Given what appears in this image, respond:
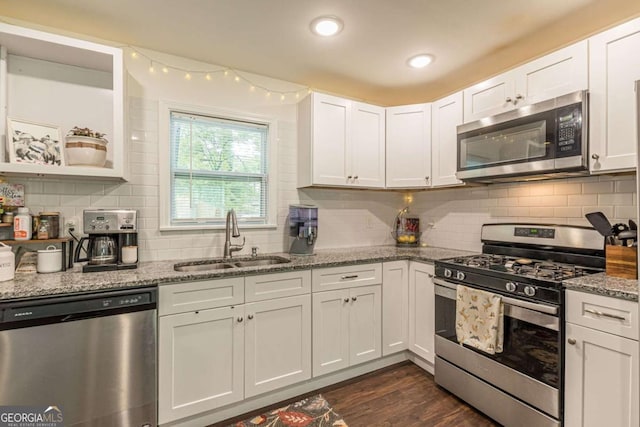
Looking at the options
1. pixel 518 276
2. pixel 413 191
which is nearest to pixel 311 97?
pixel 413 191

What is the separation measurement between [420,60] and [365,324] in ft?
7.22

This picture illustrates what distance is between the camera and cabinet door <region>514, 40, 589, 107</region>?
1809mm

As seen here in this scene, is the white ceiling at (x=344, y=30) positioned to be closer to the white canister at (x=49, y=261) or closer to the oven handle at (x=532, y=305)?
the white canister at (x=49, y=261)

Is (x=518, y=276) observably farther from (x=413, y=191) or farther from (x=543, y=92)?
(x=413, y=191)

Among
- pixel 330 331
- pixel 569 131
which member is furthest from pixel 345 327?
pixel 569 131

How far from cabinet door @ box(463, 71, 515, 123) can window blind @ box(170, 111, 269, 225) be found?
174 centimetres

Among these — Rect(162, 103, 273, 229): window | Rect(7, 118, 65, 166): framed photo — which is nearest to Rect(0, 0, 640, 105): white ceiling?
Rect(162, 103, 273, 229): window

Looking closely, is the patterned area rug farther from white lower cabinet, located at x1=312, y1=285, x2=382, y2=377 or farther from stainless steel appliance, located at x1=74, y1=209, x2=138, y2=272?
stainless steel appliance, located at x1=74, y1=209, x2=138, y2=272

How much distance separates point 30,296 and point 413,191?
3.24 metres

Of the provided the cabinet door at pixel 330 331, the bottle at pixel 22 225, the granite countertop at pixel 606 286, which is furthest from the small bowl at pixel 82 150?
the granite countertop at pixel 606 286

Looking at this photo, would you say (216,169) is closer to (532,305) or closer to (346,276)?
(346,276)

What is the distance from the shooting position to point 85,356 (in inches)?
61.1

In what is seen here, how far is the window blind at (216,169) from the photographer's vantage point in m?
2.42

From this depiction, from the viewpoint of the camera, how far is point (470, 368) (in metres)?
2.04
